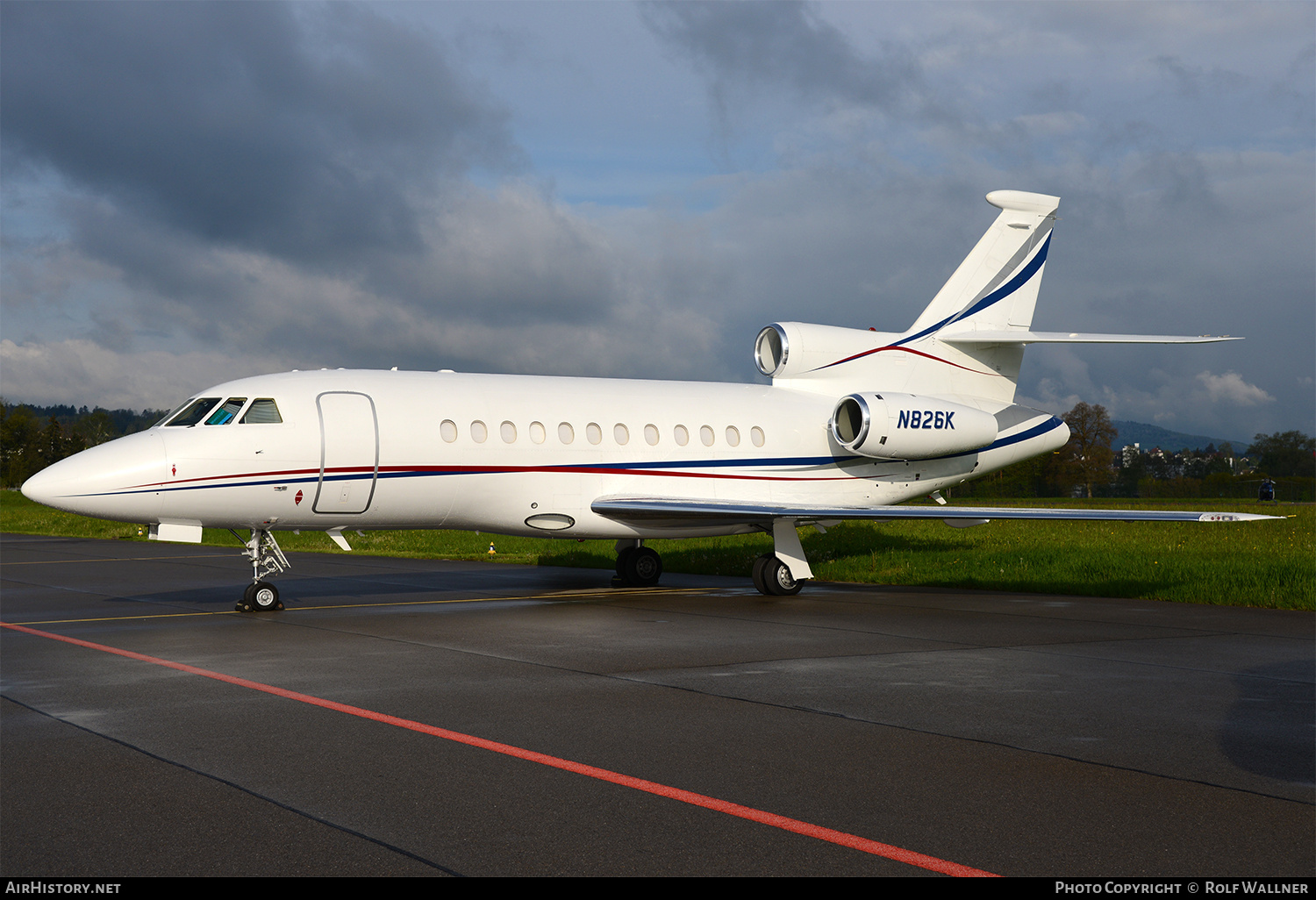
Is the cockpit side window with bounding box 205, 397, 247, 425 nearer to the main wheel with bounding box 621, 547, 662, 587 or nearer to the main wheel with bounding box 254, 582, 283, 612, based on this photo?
the main wheel with bounding box 254, 582, 283, 612

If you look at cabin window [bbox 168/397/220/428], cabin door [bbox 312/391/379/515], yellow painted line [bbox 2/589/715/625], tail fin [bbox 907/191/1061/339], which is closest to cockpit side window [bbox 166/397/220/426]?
cabin window [bbox 168/397/220/428]

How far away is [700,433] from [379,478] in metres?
5.56

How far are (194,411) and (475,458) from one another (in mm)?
3905

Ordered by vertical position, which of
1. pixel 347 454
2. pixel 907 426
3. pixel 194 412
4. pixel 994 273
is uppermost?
pixel 994 273

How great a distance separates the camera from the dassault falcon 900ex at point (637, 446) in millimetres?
14539

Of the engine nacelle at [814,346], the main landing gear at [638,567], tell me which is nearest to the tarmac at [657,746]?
the main landing gear at [638,567]

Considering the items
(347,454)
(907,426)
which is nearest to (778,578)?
(907,426)

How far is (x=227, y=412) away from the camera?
14.8 m

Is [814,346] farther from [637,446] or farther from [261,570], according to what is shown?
[261,570]

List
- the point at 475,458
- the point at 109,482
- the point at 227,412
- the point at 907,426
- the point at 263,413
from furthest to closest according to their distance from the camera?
the point at 907,426, the point at 475,458, the point at 263,413, the point at 227,412, the point at 109,482

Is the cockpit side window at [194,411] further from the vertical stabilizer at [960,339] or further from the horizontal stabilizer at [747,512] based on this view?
the vertical stabilizer at [960,339]

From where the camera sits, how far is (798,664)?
10.4 metres

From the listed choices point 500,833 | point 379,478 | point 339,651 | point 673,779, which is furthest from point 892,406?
point 500,833

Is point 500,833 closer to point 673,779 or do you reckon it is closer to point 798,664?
point 673,779
